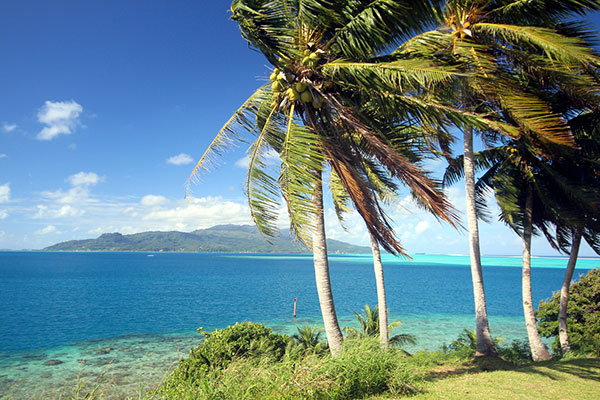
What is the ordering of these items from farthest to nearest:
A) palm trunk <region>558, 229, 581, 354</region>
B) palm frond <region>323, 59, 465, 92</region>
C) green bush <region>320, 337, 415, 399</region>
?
1. palm trunk <region>558, 229, 581, 354</region>
2. green bush <region>320, 337, 415, 399</region>
3. palm frond <region>323, 59, 465, 92</region>

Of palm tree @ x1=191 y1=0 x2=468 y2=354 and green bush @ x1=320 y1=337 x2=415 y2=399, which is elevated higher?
palm tree @ x1=191 y1=0 x2=468 y2=354

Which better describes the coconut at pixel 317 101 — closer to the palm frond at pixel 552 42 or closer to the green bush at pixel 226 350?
the palm frond at pixel 552 42

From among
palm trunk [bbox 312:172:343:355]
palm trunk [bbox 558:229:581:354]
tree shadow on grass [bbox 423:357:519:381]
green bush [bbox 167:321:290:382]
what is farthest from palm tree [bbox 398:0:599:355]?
palm trunk [bbox 558:229:581:354]

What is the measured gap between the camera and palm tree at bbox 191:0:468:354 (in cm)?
561

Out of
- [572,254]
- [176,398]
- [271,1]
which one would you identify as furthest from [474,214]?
[176,398]

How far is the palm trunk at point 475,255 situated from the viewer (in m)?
11.0

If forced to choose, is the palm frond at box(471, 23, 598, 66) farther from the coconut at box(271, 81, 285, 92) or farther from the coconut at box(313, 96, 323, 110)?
the coconut at box(271, 81, 285, 92)

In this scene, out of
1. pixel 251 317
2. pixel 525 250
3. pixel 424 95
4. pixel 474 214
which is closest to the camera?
pixel 424 95

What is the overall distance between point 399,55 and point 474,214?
7.67 m

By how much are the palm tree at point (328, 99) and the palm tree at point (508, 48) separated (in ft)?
2.51

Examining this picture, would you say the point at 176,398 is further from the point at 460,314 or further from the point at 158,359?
the point at 460,314

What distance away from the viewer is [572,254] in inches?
525

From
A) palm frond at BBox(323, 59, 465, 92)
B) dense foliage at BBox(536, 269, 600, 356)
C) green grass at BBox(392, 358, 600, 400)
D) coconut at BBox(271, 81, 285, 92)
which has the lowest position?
dense foliage at BBox(536, 269, 600, 356)

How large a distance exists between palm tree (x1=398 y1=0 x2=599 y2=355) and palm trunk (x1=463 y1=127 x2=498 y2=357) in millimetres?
3297
